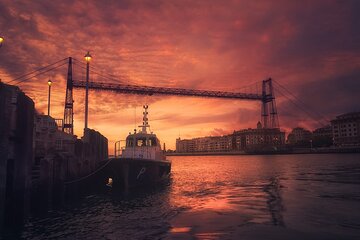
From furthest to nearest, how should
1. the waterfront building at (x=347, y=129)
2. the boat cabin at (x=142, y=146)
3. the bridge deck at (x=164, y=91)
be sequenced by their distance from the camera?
the waterfront building at (x=347, y=129)
the bridge deck at (x=164, y=91)
the boat cabin at (x=142, y=146)

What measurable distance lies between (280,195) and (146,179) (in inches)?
359

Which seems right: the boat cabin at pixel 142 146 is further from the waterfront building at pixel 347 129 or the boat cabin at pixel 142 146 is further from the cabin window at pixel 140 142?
the waterfront building at pixel 347 129

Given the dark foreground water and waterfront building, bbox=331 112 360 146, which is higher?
waterfront building, bbox=331 112 360 146

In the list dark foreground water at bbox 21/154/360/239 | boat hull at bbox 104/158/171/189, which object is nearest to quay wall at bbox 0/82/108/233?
dark foreground water at bbox 21/154/360/239

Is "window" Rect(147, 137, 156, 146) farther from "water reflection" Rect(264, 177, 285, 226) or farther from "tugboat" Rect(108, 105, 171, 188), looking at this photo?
"water reflection" Rect(264, 177, 285, 226)

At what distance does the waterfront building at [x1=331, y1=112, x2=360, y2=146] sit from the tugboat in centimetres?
14974

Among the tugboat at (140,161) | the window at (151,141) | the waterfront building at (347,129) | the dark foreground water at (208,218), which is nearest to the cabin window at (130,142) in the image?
the tugboat at (140,161)

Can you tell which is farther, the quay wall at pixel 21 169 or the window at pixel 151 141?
the window at pixel 151 141

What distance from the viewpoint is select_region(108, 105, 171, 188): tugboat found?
2011cm

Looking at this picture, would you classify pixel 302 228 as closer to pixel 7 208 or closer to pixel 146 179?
pixel 7 208

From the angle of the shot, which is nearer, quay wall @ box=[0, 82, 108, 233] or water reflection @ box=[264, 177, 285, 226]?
quay wall @ box=[0, 82, 108, 233]

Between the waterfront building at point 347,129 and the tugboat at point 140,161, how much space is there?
150 metres

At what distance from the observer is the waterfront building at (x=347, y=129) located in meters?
153

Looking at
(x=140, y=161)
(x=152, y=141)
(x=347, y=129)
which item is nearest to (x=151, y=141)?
(x=152, y=141)
